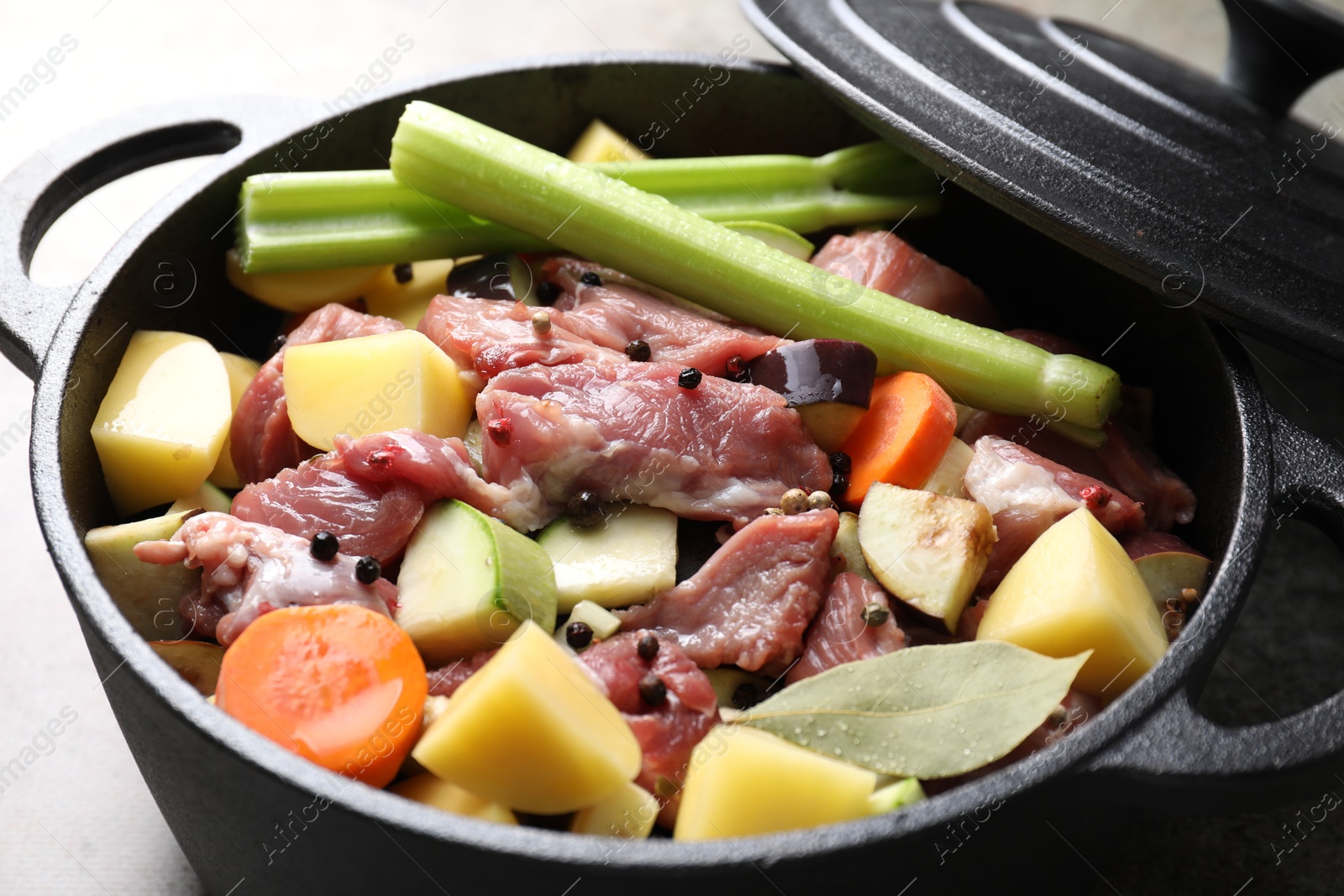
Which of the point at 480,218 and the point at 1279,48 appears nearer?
the point at 1279,48

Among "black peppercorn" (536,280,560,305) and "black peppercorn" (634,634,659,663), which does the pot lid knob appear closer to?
"black peppercorn" (536,280,560,305)

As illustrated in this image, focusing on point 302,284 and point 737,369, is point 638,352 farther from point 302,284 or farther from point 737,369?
point 302,284

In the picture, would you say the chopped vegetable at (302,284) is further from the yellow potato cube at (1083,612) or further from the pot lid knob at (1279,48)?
the pot lid knob at (1279,48)

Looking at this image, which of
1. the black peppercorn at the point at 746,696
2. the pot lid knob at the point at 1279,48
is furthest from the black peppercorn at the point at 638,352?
the pot lid knob at the point at 1279,48

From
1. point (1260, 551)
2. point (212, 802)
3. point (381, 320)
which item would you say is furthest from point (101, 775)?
point (1260, 551)

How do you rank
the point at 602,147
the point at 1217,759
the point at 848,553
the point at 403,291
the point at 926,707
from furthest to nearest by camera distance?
the point at 602,147 < the point at 403,291 < the point at 848,553 < the point at 926,707 < the point at 1217,759

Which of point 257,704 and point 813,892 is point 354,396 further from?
point 813,892

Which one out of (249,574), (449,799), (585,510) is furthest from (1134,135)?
(249,574)

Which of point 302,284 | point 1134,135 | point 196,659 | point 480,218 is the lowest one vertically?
point 196,659
